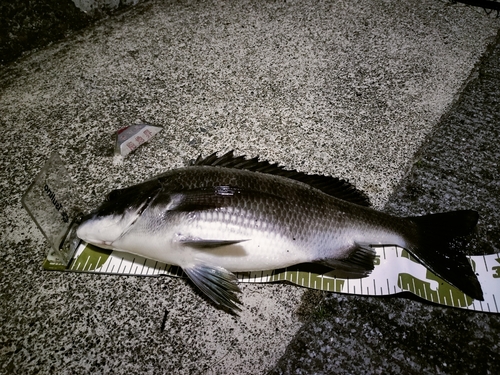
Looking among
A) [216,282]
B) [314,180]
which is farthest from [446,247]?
[216,282]

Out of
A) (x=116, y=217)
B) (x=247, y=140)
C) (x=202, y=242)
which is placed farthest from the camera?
(x=247, y=140)

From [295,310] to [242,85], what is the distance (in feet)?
7.42

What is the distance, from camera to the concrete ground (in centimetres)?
189

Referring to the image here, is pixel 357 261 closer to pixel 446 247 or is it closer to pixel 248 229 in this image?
pixel 446 247

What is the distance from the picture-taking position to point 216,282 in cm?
190

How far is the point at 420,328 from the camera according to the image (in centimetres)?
194

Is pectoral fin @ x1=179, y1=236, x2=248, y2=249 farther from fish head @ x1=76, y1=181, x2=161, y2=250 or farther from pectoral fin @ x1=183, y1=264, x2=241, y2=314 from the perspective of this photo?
fish head @ x1=76, y1=181, x2=161, y2=250

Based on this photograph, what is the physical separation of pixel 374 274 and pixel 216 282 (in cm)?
98

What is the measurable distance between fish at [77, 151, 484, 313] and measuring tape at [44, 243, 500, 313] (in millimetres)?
94

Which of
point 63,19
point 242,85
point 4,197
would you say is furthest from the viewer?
point 63,19

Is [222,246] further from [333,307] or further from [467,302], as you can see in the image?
[467,302]

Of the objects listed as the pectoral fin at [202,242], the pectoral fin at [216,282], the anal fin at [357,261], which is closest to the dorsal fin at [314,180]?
the anal fin at [357,261]

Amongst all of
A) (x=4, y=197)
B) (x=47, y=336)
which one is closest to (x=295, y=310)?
(x=47, y=336)

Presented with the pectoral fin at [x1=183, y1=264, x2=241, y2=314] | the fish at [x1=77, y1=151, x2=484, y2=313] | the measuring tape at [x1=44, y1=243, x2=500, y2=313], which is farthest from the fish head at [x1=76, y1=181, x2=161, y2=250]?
the pectoral fin at [x1=183, y1=264, x2=241, y2=314]
